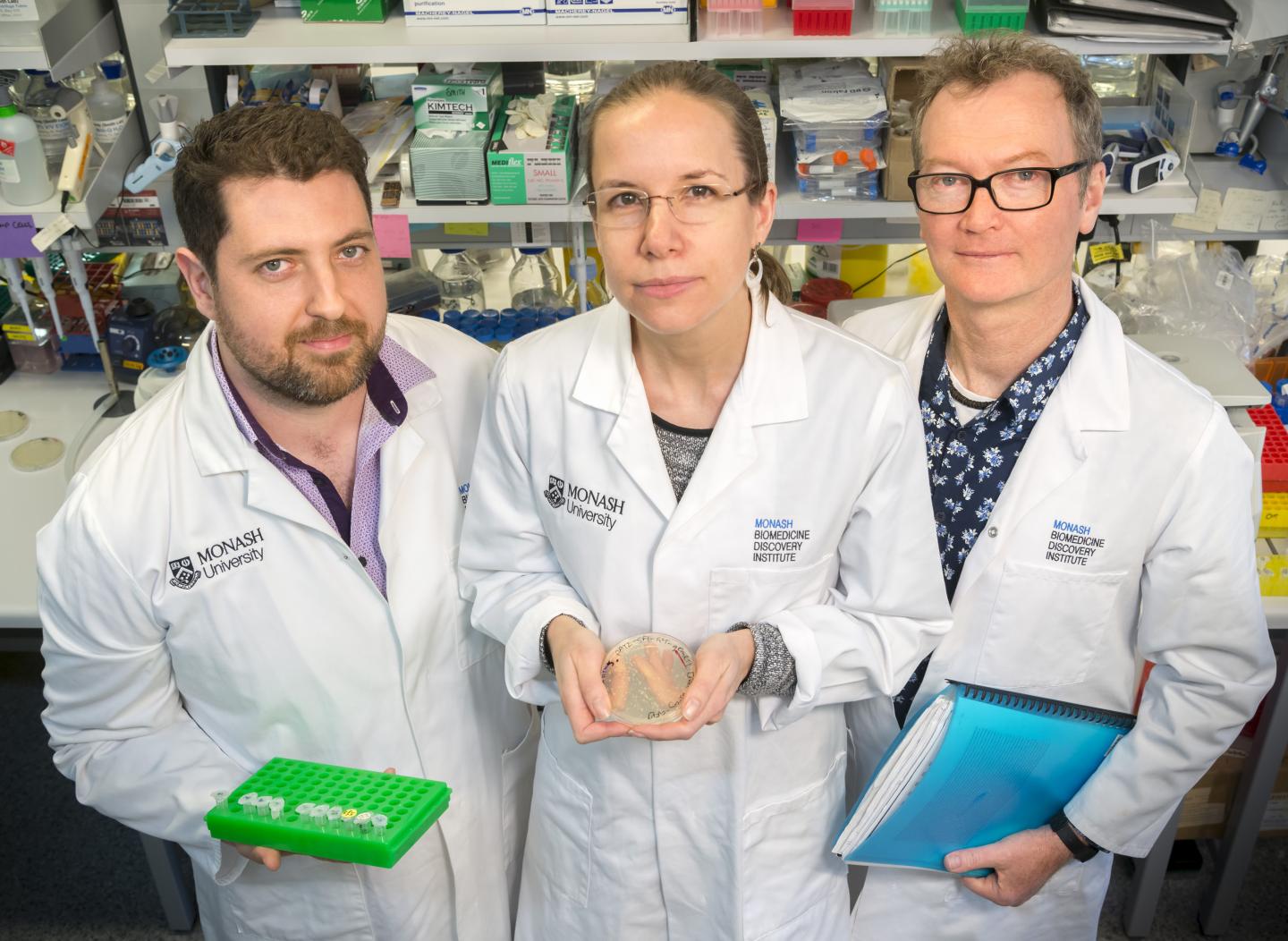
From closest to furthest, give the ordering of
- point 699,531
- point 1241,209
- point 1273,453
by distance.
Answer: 1. point 699,531
2. point 1273,453
3. point 1241,209

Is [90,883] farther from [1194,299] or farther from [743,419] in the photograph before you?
[1194,299]

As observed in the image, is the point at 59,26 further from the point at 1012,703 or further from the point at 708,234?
the point at 1012,703

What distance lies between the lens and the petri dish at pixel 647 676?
1.64 metres

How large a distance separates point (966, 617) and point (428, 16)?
155 cm

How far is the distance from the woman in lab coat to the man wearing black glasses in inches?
8.2

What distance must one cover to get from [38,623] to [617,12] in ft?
5.31

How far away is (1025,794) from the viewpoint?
6.27 ft

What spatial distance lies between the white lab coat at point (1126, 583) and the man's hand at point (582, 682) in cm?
51

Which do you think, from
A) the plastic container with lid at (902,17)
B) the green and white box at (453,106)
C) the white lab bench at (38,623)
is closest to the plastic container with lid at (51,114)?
the white lab bench at (38,623)

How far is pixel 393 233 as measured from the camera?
2.64 m

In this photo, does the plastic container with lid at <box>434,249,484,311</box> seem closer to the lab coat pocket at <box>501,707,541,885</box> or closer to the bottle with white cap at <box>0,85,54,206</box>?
the bottle with white cap at <box>0,85,54,206</box>


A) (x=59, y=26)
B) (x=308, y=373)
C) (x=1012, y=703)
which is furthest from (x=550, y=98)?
(x=1012, y=703)

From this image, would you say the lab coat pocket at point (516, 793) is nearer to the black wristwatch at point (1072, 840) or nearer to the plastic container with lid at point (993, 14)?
the black wristwatch at point (1072, 840)

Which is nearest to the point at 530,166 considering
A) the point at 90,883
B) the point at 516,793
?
the point at 516,793
